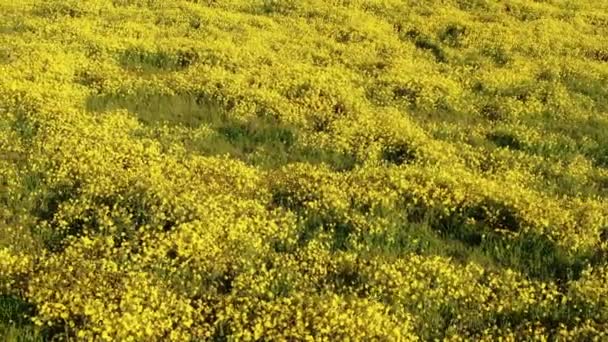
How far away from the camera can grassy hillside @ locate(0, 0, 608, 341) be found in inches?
350

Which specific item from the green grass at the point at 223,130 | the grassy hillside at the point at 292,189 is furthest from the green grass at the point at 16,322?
the green grass at the point at 223,130

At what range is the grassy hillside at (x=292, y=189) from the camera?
29.2 ft

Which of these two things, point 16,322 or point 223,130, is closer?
point 16,322

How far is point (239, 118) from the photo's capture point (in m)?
16.4

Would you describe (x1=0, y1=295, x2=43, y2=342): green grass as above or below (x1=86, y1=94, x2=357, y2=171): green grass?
above

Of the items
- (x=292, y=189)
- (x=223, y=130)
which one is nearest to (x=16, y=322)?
(x=292, y=189)

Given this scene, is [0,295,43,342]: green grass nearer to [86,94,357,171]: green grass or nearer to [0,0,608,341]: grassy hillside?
→ [0,0,608,341]: grassy hillside

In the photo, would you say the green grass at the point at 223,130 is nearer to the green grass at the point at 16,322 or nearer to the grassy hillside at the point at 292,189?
the grassy hillside at the point at 292,189

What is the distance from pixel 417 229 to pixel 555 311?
2.77 meters

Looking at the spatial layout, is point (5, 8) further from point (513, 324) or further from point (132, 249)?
point (513, 324)

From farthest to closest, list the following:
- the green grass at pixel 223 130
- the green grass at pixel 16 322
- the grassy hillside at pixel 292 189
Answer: the green grass at pixel 223 130, the grassy hillside at pixel 292 189, the green grass at pixel 16 322

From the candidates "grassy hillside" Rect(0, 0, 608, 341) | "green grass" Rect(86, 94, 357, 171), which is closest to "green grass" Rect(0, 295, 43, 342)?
"grassy hillside" Rect(0, 0, 608, 341)

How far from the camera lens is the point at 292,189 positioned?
12.6 metres

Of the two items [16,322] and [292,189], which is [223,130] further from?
[16,322]
